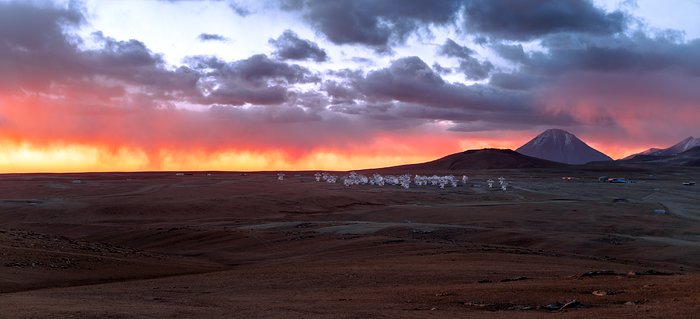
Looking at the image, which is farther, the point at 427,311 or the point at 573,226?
the point at 573,226

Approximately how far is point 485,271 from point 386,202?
6194cm

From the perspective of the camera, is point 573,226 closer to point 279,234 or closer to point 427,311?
point 279,234

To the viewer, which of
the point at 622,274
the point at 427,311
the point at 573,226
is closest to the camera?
the point at 427,311

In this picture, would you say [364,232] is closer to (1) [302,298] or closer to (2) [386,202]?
(1) [302,298]

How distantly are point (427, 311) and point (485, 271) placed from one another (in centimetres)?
894

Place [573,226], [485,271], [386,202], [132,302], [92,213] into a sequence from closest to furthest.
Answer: [132,302] → [485,271] → [573,226] → [92,213] → [386,202]

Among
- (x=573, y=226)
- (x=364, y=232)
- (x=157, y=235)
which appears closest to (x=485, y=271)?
(x=364, y=232)

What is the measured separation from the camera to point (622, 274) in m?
22.5

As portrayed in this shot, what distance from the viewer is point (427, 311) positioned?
53.4ft

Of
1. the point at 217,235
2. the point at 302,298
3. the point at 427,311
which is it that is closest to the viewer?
the point at 427,311

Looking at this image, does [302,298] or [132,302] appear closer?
[132,302]

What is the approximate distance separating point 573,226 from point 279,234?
1023 inches

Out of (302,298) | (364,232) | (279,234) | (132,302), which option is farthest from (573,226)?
(132,302)

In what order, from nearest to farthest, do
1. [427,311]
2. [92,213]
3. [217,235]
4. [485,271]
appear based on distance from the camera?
[427,311], [485,271], [217,235], [92,213]
